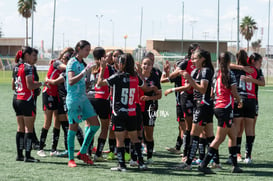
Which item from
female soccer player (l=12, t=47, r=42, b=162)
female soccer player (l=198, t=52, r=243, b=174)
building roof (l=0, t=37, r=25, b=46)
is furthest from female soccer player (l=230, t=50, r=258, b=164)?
building roof (l=0, t=37, r=25, b=46)

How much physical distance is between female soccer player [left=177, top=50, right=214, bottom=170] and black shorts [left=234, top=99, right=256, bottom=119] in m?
1.10

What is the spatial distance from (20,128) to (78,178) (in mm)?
2068

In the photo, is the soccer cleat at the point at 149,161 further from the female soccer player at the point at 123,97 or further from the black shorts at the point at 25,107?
the black shorts at the point at 25,107

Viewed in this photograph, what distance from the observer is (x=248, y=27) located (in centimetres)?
8375

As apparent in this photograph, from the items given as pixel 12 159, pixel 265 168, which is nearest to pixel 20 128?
pixel 12 159

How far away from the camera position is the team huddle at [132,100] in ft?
26.4

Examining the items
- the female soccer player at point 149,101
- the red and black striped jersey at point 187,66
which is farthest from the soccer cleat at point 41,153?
the red and black striped jersey at point 187,66

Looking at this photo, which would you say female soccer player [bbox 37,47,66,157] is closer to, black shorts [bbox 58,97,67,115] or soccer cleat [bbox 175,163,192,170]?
black shorts [bbox 58,97,67,115]

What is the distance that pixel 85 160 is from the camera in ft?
28.5

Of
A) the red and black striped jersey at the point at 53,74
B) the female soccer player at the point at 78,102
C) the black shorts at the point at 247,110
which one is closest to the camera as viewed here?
the female soccer player at the point at 78,102

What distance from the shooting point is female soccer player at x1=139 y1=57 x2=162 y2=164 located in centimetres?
898

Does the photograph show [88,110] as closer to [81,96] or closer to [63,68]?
[81,96]

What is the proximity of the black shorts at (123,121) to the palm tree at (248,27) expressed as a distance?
7843 centimetres

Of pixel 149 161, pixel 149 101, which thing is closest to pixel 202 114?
pixel 149 101
